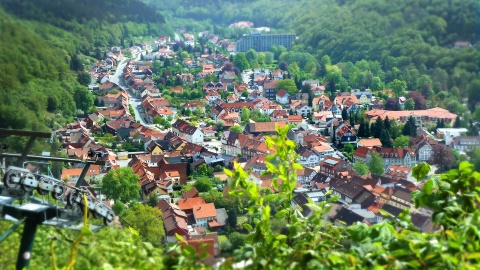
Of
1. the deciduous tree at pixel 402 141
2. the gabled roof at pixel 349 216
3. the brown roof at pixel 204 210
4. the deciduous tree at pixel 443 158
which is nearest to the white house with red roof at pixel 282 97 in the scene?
the deciduous tree at pixel 402 141

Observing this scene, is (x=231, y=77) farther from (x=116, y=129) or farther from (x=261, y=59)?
(x=116, y=129)

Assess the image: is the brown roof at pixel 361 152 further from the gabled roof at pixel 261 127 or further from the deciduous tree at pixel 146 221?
the deciduous tree at pixel 146 221

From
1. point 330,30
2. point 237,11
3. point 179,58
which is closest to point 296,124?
point 330,30

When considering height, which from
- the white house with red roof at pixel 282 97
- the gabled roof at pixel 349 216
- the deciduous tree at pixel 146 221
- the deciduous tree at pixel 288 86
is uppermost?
the gabled roof at pixel 349 216

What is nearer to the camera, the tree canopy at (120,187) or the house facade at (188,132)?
the tree canopy at (120,187)

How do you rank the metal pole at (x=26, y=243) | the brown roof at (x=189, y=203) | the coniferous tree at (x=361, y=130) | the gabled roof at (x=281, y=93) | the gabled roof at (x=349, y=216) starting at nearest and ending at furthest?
1. the metal pole at (x=26, y=243)
2. the gabled roof at (x=349, y=216)
3. the brown roof at (x=189, y=203)
4. the coniferous tree at (x=361, y=130)
5. the gabled roof at (x=281, y=93)

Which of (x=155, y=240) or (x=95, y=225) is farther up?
(x=95, y=225)
